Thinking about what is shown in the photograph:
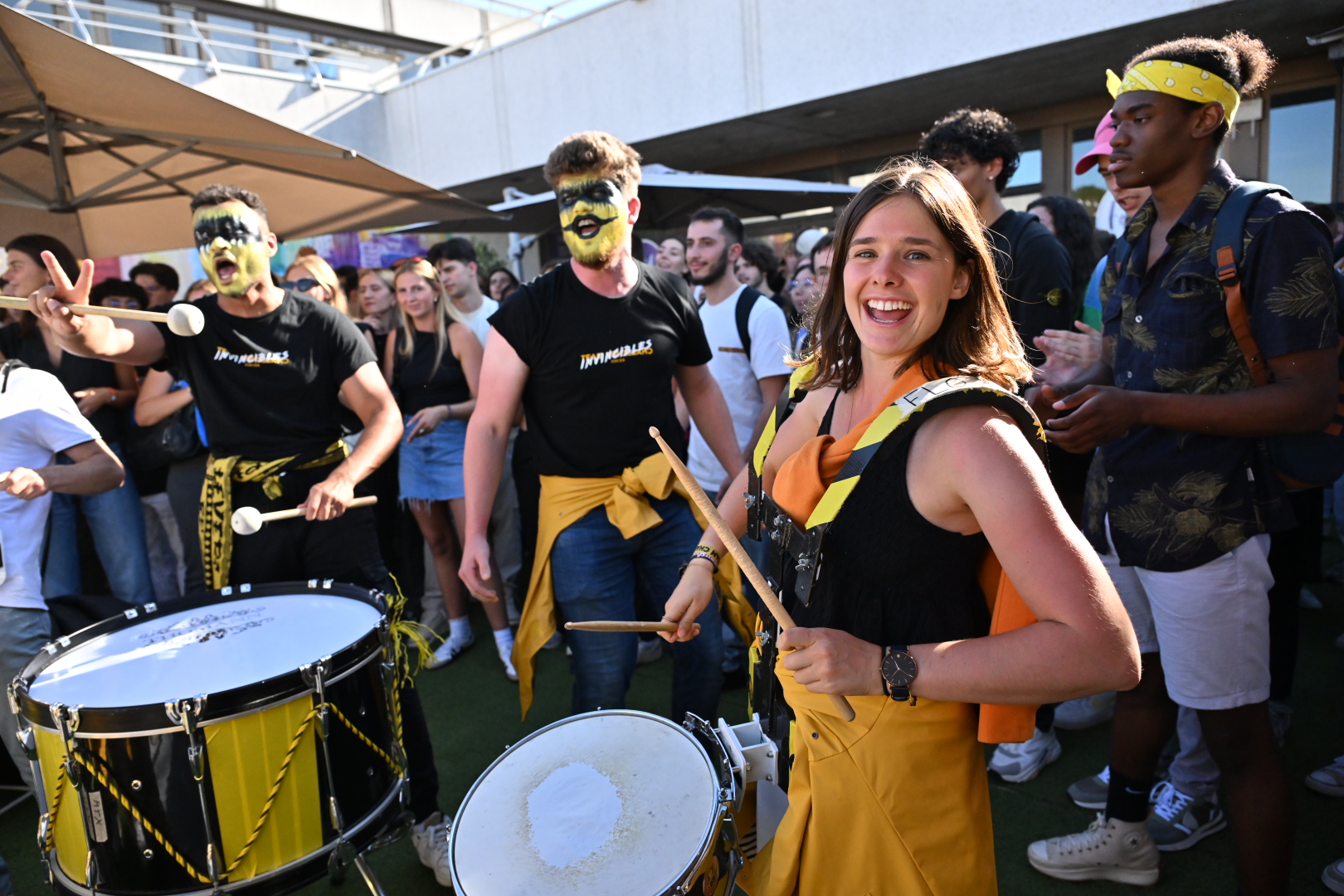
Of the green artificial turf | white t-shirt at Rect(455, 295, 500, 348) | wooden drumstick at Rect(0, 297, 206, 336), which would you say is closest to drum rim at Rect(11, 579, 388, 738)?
wooden drumstick at Rect(0, 297, 206, 336)

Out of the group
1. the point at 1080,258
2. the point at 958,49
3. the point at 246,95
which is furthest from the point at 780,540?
the point at 246,95

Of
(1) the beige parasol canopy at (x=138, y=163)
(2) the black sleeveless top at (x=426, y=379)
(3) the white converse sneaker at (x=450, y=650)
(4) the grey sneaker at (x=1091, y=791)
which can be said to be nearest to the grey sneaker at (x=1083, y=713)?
(4) the grey sneaker at (x=1091, y=791)

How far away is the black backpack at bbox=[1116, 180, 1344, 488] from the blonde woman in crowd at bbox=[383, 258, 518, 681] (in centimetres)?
368

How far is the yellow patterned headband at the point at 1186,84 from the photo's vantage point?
2100mm

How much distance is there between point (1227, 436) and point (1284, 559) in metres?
1.38

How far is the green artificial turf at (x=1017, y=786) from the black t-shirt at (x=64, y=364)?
2028 mm

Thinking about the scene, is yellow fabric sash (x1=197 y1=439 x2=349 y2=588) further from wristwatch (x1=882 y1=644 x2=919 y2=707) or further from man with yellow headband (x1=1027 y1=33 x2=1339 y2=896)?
man with yellow headband (x1=1027 y1=33 x2=1339 y2=896)

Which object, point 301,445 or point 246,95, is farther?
point 246,95

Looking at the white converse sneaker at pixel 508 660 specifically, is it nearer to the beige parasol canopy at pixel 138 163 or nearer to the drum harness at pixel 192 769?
the drum harness at pixel 192 769

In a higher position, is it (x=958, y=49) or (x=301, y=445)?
(x=958, y=49)

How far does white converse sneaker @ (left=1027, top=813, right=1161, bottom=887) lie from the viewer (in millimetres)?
2439

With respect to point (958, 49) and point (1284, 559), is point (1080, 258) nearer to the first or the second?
point (1284, 559)

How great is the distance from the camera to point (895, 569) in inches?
54.4

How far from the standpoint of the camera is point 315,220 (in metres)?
6.33
